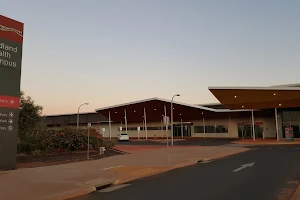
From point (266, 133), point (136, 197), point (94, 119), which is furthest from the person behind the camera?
point (94, 119)

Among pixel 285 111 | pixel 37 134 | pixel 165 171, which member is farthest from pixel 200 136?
pixel 165 171

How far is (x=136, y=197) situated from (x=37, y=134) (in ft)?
52.6

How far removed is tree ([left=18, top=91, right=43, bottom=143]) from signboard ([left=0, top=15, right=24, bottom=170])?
304 inches

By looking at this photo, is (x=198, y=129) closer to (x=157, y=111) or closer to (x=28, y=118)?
(x=157, y=111)

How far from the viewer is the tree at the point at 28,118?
20.4m

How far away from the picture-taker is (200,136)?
195ft

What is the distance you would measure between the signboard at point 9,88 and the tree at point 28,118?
25.4 ft

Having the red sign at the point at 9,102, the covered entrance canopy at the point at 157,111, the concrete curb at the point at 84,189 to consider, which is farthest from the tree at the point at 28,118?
the covered entrance canopy at the point at 157,111

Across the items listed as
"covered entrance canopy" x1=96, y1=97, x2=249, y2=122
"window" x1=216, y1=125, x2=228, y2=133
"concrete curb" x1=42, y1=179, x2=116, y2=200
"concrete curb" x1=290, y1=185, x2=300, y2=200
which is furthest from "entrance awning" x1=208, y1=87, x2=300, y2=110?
"concrete curb" x1=290, y1=185, x2=300, y2=200

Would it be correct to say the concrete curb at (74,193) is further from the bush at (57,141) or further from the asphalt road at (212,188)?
the bush at (57,141)

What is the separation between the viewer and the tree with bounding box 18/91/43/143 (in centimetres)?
2039

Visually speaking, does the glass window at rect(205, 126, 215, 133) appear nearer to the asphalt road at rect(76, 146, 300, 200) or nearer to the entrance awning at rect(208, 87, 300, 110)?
the entrance awning at rect(208, 87, 300, 110)

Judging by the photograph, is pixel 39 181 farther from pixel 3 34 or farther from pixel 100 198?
pixel 3 34

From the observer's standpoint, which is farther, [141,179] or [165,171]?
[165,171]
